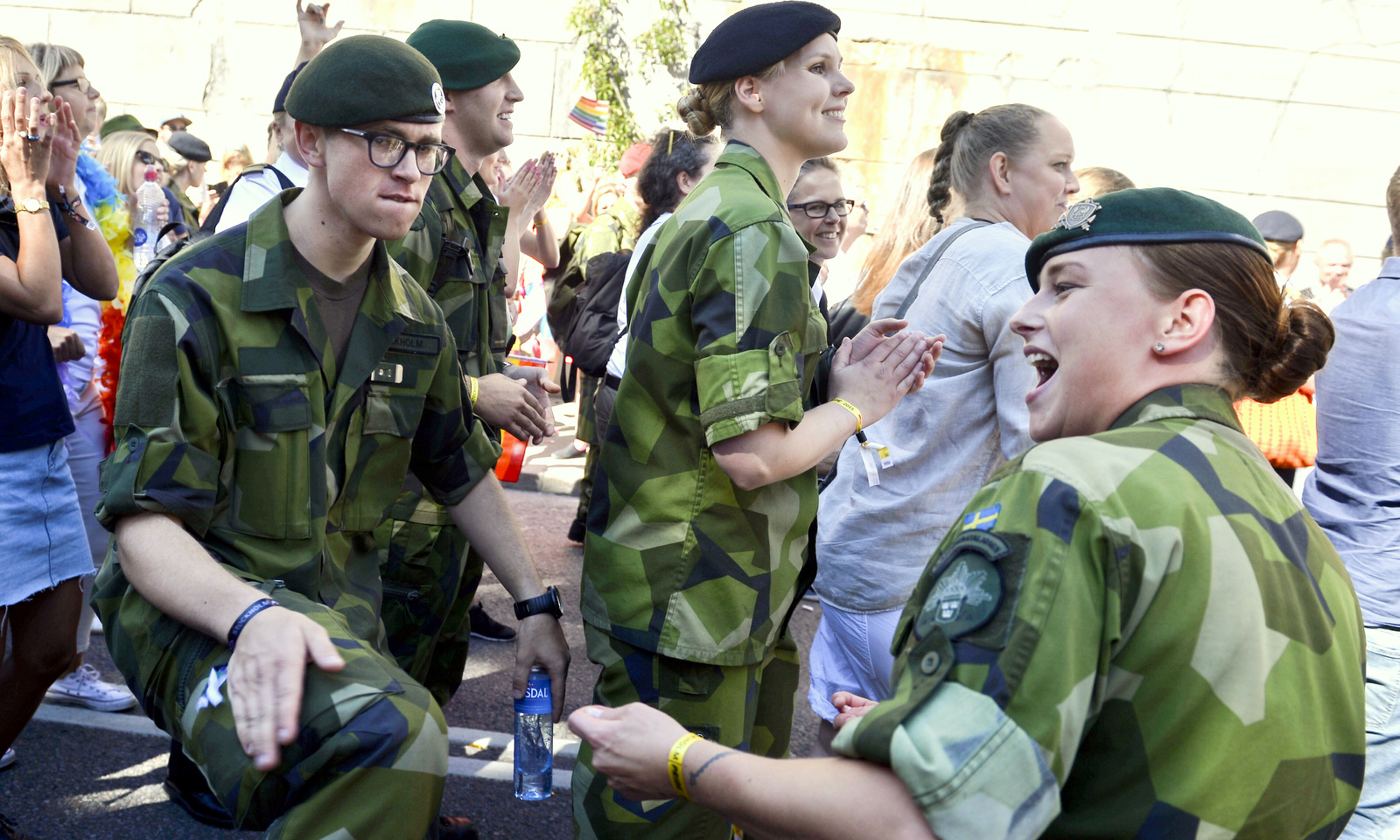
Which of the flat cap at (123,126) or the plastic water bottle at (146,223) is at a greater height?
the flat cap at (123,126)

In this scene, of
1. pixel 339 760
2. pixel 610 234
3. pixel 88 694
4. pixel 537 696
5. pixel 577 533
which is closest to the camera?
pixel 339 760

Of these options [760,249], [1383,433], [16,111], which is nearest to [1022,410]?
[760,249]

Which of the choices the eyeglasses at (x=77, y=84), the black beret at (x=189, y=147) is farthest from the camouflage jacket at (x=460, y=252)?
the black beret at (x=189, y=147)

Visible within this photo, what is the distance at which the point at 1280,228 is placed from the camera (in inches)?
272

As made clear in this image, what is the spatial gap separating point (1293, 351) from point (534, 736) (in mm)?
1774

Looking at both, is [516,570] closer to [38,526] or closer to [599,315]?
[38,526]

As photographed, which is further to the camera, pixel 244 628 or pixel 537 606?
pixel 537 606

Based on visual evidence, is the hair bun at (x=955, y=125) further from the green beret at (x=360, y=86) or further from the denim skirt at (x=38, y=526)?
the denim skirt at (x=38, y=526)

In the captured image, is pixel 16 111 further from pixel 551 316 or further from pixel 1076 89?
pixel 1076 89

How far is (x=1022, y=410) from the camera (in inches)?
106

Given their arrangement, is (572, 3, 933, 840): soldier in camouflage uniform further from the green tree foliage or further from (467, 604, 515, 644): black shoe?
the green tree foliage

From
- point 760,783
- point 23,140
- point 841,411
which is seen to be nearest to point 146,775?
point 23,140

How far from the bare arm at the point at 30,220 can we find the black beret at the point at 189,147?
681 centimetres

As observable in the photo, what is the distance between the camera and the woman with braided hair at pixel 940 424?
2785mm
